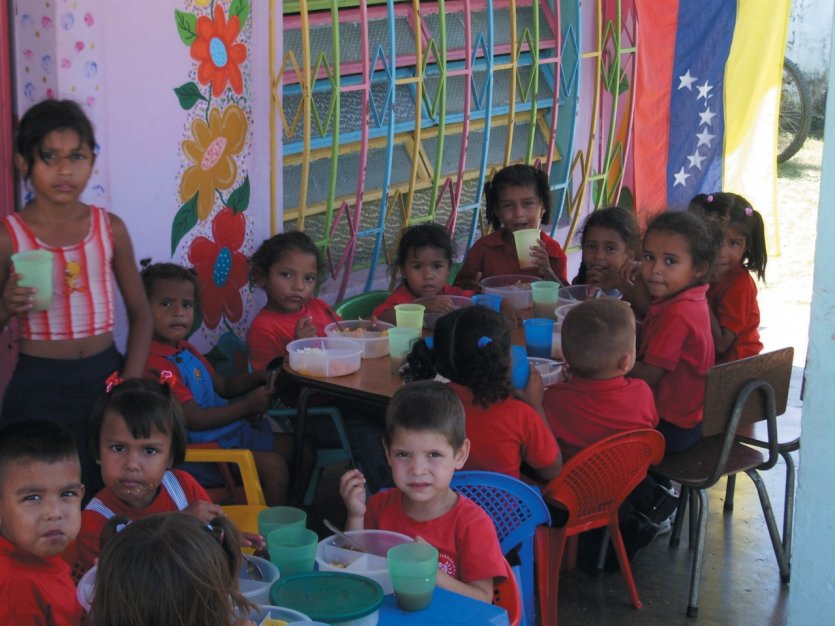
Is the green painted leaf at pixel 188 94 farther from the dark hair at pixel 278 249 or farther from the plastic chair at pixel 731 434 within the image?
the plastic chair at pixel 731 434

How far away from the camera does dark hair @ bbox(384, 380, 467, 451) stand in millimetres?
2912

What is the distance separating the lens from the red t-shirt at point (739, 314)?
187 inches

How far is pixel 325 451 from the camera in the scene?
434cm

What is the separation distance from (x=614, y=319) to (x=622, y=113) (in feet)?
13.5

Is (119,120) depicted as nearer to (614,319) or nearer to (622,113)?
(614,319)

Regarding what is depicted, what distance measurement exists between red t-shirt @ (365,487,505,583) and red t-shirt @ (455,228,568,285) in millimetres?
2606

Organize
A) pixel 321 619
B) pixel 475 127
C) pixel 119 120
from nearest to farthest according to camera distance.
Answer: pixel 321 619, pixel 119 120, pixel 475 127

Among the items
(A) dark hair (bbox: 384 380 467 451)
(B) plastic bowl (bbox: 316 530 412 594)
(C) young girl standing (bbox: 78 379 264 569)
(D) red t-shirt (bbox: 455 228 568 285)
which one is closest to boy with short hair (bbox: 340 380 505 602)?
(A) dark hair (bbox: 384 380 467 451)

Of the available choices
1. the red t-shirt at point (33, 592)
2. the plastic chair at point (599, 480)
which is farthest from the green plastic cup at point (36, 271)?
the plastic chair at point (599, 480)

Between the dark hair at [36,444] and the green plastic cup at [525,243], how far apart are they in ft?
9.01

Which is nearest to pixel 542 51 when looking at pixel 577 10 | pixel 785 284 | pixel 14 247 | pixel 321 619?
pixel 577 10

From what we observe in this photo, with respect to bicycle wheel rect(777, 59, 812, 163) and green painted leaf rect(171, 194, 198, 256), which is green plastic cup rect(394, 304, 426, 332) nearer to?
green painted leaf rect(171, 194, 198, 256)

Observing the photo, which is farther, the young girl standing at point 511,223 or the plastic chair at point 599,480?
the young girl standing at point 511,223

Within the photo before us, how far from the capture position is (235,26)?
15.4ft
